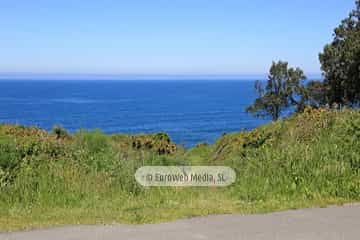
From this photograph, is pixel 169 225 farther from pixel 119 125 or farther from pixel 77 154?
pixel 119 125

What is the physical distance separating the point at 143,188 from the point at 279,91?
4276 cm

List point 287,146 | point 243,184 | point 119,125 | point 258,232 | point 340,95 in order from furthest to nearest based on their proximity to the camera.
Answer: point 119,125 → point 340,95 → point 287,146 → point 243,184 → point 258,232

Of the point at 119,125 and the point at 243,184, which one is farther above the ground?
the point at 243,184

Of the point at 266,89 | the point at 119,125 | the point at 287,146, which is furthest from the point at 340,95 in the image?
the point at 119,125

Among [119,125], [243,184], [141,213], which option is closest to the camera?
[141,213]

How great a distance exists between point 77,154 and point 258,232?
14.7 feet

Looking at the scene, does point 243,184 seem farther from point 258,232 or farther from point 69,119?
point 69,119

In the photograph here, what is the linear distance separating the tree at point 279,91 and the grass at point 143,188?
Result: 1516 inches

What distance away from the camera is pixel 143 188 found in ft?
23.6

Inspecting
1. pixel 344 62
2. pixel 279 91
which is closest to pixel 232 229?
pixel 344 62

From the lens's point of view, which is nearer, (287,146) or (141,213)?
(141,213)

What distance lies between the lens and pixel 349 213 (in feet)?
19.3

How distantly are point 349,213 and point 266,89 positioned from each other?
4425 cm

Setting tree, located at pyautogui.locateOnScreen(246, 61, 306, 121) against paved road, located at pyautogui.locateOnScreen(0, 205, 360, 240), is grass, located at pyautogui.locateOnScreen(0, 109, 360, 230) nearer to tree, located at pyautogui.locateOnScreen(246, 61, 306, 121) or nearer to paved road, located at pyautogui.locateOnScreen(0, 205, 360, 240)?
paved road, located at pyautogui.locateOnScreen(0, 205, 360, 240)
